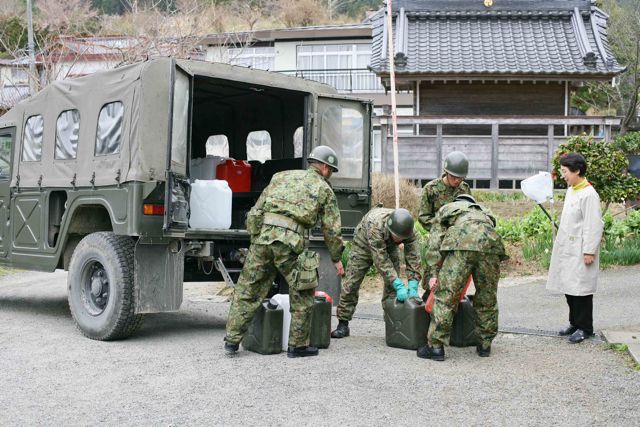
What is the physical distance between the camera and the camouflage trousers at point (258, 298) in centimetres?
725

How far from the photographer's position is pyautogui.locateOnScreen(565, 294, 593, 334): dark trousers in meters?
7.99

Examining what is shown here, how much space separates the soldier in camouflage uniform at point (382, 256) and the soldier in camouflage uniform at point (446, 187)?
1.66 feet

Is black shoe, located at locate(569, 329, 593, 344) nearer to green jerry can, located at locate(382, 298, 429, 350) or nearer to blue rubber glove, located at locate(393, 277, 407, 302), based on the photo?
green jerry can, located at locate(382, 298, 429, 350)

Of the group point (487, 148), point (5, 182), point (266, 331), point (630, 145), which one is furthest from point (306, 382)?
point (630, 145)

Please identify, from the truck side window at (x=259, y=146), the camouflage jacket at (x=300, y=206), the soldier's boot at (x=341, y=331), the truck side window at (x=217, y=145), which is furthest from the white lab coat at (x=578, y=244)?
the truck side window at (x=217, y=145)

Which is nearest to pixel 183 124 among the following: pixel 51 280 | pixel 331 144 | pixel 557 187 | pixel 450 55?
pixel 331 144

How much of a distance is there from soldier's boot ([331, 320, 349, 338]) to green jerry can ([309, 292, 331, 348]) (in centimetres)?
65

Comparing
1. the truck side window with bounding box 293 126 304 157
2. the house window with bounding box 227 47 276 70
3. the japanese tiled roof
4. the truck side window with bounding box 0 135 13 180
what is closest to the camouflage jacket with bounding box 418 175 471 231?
the truck side window with bounding box 293 126 304 157

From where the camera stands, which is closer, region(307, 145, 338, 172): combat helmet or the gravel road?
the gravel road

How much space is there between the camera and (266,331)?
24.4ft

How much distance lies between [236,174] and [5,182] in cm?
285

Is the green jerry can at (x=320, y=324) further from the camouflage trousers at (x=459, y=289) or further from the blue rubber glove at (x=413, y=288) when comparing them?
the camouflage trousers at (x=459, y=289)

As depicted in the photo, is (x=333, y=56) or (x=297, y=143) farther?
(x=333, y=56)

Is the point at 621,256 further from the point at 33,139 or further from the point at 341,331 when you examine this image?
the point at 33,139
